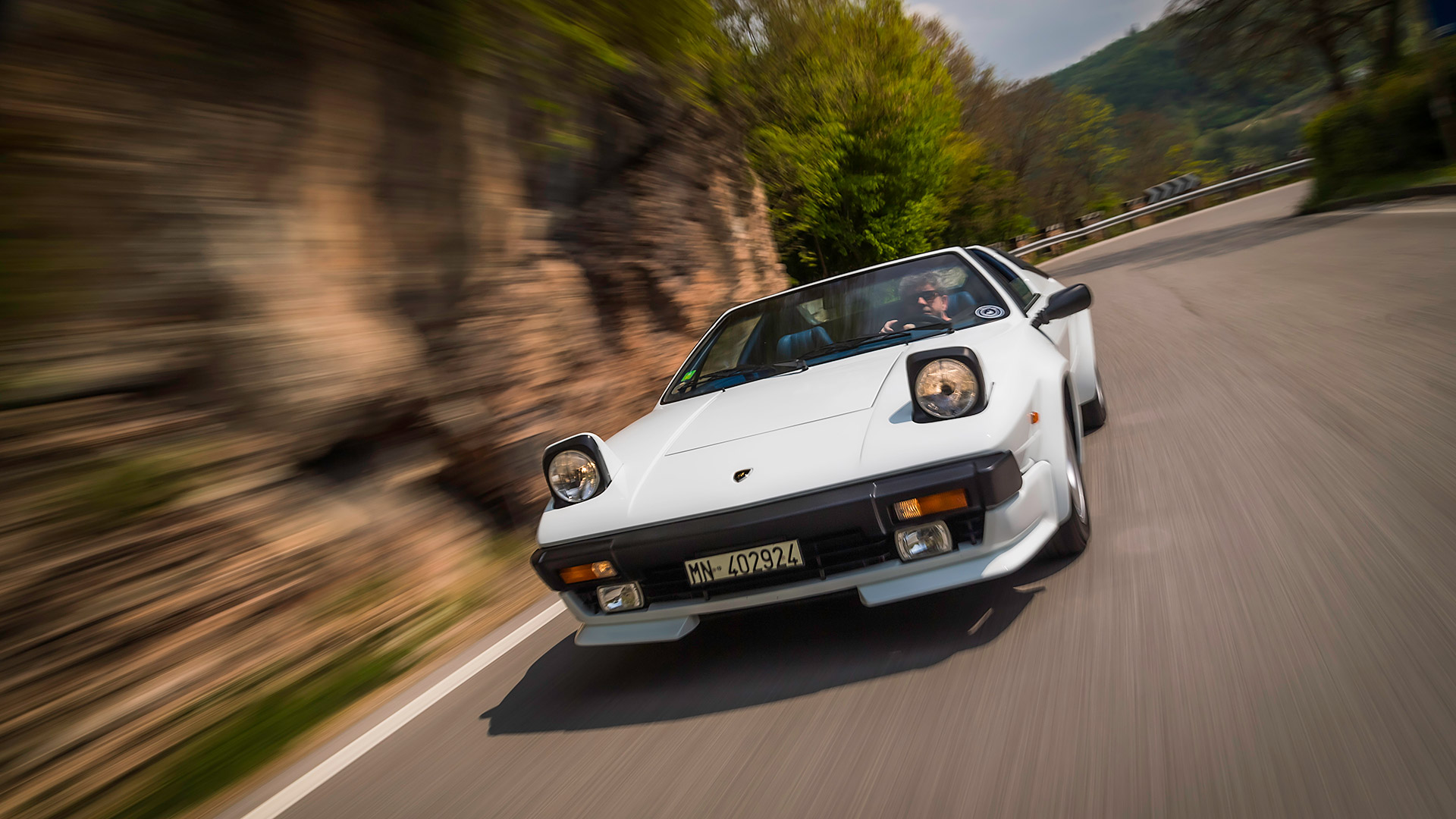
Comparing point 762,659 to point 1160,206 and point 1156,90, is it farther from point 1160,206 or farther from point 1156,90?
A: point 1156,90

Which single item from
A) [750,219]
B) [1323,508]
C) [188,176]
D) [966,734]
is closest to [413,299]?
[188,176]

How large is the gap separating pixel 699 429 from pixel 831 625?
2.92 feet

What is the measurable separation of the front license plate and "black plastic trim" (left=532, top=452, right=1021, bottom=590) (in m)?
0.02

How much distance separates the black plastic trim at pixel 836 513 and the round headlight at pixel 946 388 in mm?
240

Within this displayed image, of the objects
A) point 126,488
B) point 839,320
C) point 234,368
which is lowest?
point 839,320

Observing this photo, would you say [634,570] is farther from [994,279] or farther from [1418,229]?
[1418,229]

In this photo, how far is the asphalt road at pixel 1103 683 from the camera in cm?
201

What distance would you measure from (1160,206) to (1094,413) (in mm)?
27338

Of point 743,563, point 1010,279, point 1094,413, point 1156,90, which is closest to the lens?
point 743,563

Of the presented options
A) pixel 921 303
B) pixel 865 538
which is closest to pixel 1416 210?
pixel 921 303

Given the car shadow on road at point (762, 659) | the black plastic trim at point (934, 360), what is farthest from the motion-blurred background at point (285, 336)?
the black plastic trim at point (934, 360)

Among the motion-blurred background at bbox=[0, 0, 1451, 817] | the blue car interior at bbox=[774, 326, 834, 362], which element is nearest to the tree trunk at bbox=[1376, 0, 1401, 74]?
the motion-blurred background at bbox=[0, 0, 1451, 817]

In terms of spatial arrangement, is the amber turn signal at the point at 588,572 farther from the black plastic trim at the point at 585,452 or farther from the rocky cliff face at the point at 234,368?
the rocky cliff face at the point at 234,368

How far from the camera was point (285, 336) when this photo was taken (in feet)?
14.4
